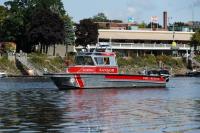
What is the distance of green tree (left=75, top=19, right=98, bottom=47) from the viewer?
177625 mm

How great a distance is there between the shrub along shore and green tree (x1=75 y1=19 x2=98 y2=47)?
1198 centimetres

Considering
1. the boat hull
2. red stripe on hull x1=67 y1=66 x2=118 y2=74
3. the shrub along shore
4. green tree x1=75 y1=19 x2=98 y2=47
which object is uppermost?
green tree x1=75 y1=19 x2=98 y2=47

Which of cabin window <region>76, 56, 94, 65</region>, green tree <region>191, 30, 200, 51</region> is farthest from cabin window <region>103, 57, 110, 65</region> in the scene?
green tree <region>191, 30, 200, 51</region>

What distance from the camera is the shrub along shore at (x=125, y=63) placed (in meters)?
147

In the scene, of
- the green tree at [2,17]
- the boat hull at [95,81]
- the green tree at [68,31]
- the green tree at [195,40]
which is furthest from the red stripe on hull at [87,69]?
the green tree at [195,40]

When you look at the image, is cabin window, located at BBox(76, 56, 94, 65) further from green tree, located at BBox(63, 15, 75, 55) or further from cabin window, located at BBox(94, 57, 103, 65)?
green tree, located at BBox(63, 15, 75, 55)

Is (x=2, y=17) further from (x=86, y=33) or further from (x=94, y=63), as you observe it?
(x=94, y=63)

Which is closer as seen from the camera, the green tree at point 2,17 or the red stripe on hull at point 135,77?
the red stripe on hull at point 135,77

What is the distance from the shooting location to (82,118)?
39.2 meters

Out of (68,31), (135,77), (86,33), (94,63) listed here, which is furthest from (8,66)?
(94,63)

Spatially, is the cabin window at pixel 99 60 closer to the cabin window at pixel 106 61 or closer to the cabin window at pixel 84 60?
the cabin window at pixel 106 61

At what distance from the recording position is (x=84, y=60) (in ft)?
247

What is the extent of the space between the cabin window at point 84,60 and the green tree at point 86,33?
102 metres

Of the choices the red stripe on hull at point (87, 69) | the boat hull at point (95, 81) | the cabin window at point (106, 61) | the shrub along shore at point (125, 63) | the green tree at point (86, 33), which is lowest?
the shrub along shore at point (125, 63)
